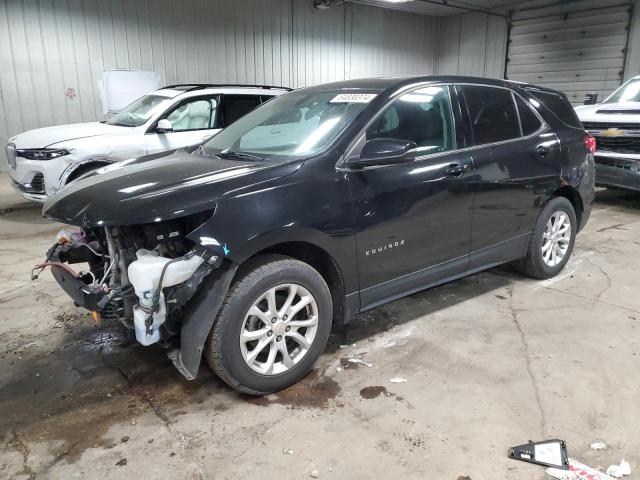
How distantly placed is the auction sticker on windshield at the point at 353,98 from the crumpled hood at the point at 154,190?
2.25 ft

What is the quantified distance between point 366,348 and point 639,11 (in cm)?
1347

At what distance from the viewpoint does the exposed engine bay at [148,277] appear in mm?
2166

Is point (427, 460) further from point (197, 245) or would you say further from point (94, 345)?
point (94, 345)

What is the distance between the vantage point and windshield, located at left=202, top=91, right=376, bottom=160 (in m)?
2.76

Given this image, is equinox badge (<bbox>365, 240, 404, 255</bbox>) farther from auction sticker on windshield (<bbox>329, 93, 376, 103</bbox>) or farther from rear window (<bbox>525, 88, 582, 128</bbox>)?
rear window (<bbox>525, 88, 582, 128</bbox>)

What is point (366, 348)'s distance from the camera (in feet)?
10.0

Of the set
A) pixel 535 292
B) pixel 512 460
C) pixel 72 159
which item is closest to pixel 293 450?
pixel 512 460

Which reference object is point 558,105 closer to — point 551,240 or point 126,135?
point 551,240

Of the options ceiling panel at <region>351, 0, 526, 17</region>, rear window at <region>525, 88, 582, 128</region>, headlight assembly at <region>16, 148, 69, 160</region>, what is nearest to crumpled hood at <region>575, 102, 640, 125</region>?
rear window at <region>525, 88, 582, 128</region>

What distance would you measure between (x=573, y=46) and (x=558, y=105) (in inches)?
457

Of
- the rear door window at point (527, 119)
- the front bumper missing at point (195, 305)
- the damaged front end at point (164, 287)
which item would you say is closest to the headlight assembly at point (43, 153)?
the damaged front end at point (164, 287)

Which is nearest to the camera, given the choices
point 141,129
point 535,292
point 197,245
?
point 197,245

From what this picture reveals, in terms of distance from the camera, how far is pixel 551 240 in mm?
4020

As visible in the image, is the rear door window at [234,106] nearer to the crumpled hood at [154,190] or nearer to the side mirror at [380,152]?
the crumpled hood at [154,190]
